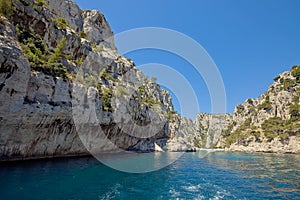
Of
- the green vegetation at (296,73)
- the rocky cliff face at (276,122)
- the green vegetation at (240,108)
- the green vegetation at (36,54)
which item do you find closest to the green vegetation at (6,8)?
the green vegetation at (36,54)

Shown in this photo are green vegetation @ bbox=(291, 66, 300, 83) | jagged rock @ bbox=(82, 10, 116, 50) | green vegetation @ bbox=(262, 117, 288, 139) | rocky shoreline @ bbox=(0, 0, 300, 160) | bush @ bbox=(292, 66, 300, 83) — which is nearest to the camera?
rocky shoreline @ bbox=(0, 0, 300, 160)

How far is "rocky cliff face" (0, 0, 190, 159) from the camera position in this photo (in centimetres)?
1877

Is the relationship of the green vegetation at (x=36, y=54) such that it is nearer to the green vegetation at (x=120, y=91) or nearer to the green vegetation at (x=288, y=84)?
the green vegetation at (x=120, y=91)

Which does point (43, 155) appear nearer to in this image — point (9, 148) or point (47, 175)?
point (9, 148)

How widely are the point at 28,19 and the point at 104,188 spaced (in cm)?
2858

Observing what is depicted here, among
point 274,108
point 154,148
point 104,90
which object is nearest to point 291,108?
point 274,108

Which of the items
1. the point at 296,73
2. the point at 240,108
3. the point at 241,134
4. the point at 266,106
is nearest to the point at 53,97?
the point at 241,134

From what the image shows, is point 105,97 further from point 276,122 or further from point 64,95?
point 276,122

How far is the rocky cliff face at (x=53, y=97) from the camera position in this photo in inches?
739

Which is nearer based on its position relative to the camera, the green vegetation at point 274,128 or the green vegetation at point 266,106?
the green vegetation at point 274,128

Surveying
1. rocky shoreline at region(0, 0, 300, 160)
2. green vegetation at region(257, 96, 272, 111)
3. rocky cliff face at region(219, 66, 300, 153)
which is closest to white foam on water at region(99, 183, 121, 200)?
rocky shoreline at region(0, 0, 300, 160)

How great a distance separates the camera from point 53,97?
934 inches

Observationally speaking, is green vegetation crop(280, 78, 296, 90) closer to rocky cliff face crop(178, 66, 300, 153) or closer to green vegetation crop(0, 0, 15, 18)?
rocky cliff face crop(178, 66, 300, 153)

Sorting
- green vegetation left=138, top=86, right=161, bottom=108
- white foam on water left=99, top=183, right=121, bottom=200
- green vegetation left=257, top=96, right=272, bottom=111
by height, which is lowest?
white foam on water left=99, top=183, right=121, bottom=200
